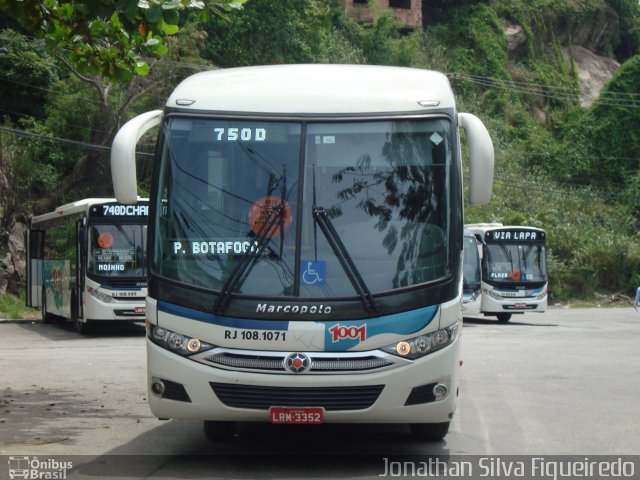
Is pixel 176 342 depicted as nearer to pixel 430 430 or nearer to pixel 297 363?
pixel 297 363

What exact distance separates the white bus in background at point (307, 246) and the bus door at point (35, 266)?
1941 centimetres

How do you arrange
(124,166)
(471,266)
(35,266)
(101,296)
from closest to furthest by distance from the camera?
(124,166) < (101,296) < (35,266) < (471,266)

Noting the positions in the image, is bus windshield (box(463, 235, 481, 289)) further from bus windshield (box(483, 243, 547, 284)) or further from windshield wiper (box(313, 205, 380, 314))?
windshield wiper (box(313, 205, 380, 314))

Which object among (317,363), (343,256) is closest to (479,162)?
(343,256)

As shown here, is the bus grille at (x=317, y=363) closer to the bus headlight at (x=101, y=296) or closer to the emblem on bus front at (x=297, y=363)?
the emblem on bus front at (x=297, y=363)

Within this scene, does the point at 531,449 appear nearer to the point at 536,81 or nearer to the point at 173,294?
the point at 173,294

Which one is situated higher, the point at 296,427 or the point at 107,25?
the point at 107,25

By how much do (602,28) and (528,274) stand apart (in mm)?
38511

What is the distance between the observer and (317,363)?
7.76m

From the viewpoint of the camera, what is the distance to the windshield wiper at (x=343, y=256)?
788 centimetres

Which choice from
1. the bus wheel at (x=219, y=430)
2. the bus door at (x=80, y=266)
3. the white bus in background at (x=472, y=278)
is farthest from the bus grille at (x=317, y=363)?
the white bus in background at (x=472, y=278)

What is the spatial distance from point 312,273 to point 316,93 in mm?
1511

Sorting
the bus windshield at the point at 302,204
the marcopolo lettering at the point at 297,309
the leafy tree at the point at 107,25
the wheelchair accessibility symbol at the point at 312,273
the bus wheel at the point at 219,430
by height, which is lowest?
the bus wheel at the point at 219,430

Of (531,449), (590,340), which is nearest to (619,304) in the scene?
(590,340)
